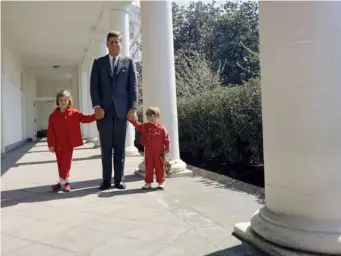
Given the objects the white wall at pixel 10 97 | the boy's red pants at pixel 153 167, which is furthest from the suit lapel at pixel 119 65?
the white wall at pixel 10 97

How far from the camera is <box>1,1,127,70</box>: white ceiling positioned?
1058 cm

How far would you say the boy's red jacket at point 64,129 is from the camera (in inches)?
196

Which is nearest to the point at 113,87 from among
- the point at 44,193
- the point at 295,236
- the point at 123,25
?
the point at 44,193

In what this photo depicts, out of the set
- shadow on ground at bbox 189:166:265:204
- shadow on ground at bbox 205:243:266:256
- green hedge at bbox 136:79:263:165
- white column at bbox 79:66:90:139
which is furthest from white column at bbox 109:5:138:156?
white column at bbox 79:66:90:139

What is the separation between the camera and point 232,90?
745 cm

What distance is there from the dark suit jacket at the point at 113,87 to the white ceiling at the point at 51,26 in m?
5.92

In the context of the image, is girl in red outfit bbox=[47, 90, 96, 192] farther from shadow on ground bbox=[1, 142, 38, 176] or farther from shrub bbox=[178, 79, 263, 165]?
shadow on ground bbox=[1, 142, 38, 176]

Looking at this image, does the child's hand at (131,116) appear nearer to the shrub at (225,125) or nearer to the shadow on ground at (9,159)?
the shrub at (225,125)

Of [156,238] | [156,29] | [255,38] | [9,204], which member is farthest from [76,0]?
[255,38]

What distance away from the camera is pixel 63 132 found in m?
4.99

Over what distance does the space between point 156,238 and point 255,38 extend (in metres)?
28.3

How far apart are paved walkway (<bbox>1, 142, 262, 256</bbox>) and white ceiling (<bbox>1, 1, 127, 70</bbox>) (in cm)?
664

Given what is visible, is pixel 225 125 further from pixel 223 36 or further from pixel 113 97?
pixel 223 36

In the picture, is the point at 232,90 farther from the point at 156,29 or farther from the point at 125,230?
the point at 125,230
